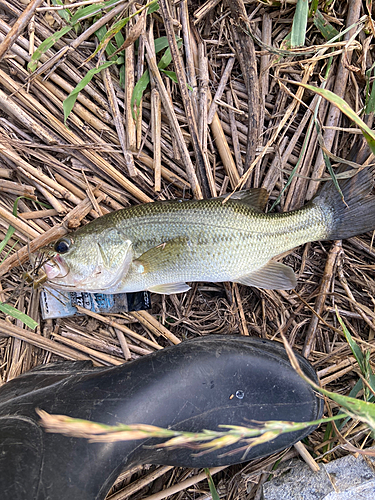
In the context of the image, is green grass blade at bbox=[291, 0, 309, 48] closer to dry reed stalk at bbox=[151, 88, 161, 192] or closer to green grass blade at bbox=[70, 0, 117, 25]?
dry reed stalk at bbox=[151, 88, 161, 192]

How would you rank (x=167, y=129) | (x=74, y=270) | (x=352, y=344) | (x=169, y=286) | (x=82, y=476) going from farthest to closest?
(x=167, y=129), (x=169, y=286), (x=74, y=270), (x=352, y=344), (x=82, y=476)

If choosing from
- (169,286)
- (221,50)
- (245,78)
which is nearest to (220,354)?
(169,286)

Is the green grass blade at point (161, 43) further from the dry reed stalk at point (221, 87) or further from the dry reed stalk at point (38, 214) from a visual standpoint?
the dry reed stalk at point (38, 214)

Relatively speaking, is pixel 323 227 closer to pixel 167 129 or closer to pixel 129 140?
pixel 167 129

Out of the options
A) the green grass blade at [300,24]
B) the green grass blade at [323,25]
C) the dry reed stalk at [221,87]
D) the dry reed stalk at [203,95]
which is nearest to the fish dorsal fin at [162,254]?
the dry reed stalk at [203,95]

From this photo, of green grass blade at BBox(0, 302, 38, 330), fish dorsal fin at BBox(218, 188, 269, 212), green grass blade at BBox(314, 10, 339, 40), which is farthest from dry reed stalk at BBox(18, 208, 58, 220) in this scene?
green grass blade at BBox(314, 10, 339, 40)

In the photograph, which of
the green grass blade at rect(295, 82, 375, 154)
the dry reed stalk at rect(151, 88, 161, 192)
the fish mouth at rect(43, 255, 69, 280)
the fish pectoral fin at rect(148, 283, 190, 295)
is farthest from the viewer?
the dry reed stalk at rect(151, 88, 161, 192)

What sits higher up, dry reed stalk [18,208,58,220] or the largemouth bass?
dry reed stalk [18,208,58,220]
